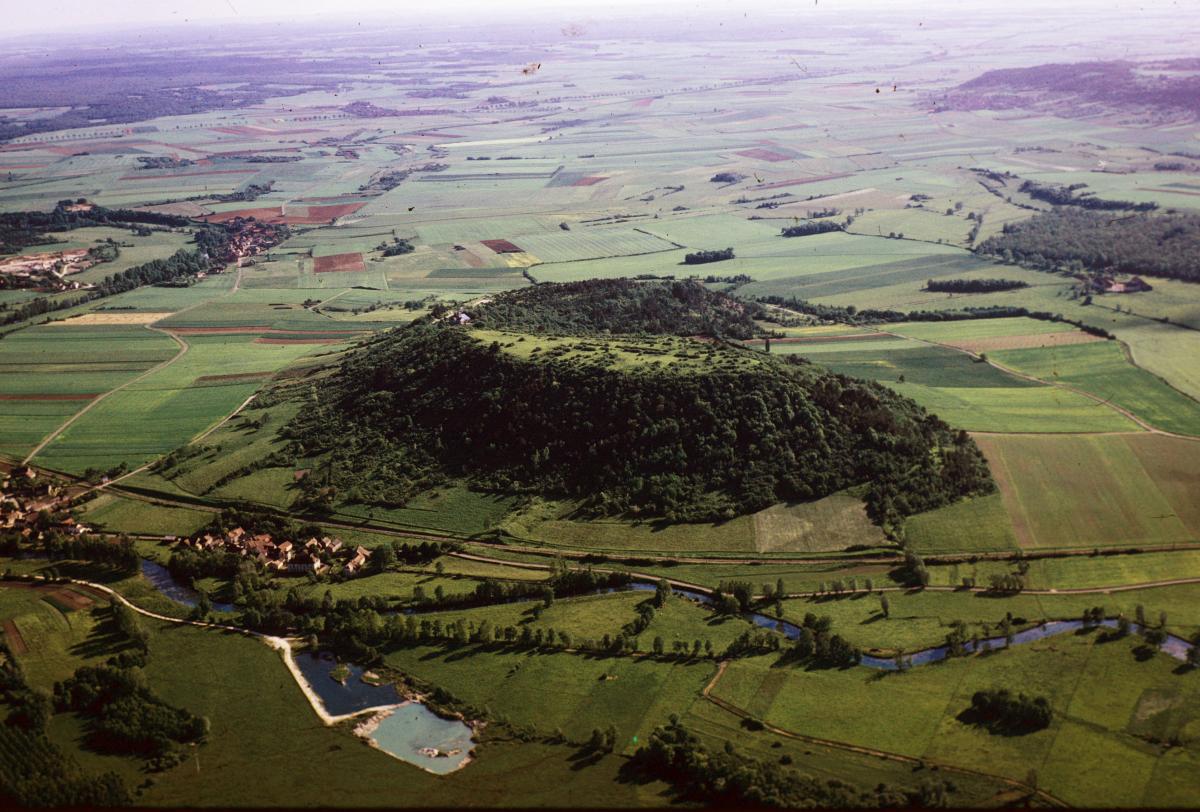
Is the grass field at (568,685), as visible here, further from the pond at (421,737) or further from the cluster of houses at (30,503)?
the cluster of houses at (30,503)

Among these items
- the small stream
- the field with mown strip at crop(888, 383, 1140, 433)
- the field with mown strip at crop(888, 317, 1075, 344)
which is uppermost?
the field with mown strip at crop(888, 317, 1075, 344)

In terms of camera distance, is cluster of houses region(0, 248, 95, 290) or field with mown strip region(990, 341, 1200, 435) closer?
field with mown strip region(990, 341, 1200, 435)

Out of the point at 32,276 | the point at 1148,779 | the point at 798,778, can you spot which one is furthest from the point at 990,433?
the point at 32,276

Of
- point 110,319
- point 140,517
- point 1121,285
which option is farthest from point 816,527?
point 110,319

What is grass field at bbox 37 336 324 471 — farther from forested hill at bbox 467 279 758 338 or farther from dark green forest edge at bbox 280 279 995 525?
forested hill at bbox 467 279 758 338

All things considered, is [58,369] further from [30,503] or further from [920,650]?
[920,650]

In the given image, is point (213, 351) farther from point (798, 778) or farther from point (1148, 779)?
→ point (1148, 779)

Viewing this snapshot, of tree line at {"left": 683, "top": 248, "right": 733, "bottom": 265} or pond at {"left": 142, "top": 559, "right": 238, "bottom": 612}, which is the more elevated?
tree line at {"left": 683, "top": 248, "right": 733, "bottom": 265}

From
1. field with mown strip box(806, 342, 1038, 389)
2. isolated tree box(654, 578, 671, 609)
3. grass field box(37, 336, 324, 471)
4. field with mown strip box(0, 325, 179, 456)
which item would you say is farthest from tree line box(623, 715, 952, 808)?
field with mown strip box(0, 325, 179, 456)
